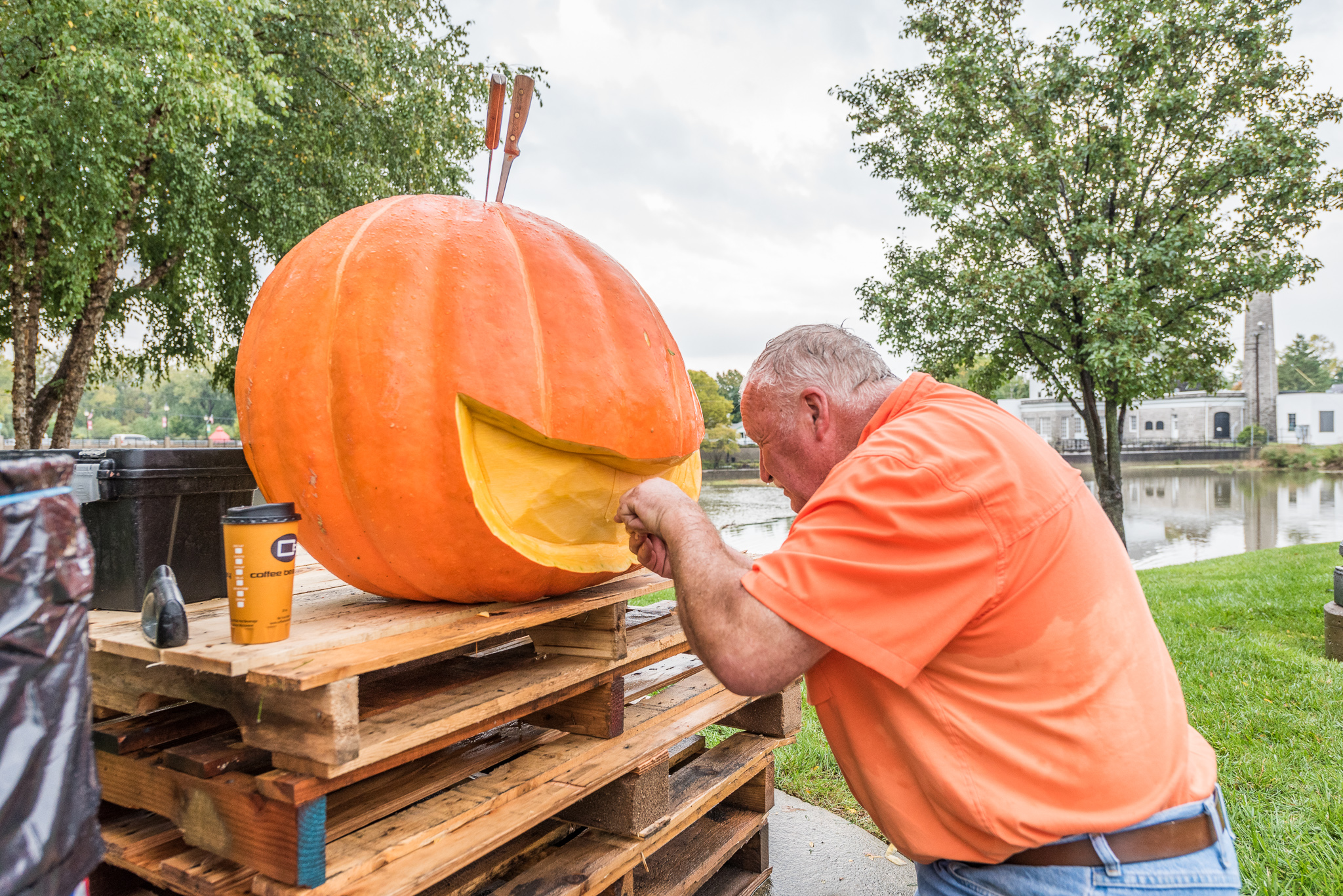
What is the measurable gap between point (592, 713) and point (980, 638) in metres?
1.14

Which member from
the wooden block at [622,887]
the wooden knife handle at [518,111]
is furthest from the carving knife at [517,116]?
the wooden block at [622,887]

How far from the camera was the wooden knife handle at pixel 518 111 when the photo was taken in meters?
2.11

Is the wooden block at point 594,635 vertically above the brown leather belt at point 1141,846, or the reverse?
the wooden block at point 594,635

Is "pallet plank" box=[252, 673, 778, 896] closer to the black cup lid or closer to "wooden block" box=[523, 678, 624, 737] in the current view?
"wooden block" box=[523, 678, 624, 737]

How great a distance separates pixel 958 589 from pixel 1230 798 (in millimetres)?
2836

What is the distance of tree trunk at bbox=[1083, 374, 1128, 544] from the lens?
11398 millimetres

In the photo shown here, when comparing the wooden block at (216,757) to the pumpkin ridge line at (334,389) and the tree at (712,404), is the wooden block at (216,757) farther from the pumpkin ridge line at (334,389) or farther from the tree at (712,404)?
the tree at (712,404)

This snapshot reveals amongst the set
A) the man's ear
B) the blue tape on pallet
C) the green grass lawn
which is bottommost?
the green grass lawn

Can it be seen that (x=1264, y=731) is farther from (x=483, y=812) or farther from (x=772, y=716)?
(x=483, y=812)

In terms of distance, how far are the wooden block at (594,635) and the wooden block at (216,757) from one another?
0.78 meters

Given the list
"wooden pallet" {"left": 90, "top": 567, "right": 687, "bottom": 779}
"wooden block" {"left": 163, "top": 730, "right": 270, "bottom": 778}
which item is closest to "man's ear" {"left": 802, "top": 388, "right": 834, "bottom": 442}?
"wooden pallet" {"left": 90, "top": 567, "right": 687, "bottom": 779}

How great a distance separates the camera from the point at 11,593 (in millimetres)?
952

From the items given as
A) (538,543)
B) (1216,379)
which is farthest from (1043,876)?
(1216,379)

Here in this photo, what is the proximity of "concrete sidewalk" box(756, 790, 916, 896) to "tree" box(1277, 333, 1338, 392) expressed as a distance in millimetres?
94296
